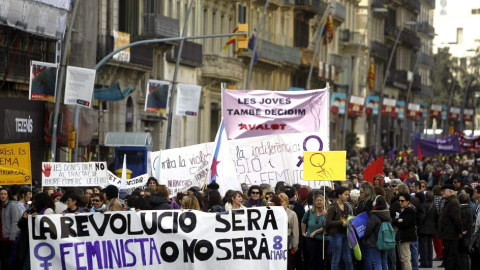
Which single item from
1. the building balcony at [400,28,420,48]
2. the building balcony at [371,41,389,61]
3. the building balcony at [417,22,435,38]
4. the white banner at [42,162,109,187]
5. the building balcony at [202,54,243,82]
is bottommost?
the white banner at [42,162,109,187]

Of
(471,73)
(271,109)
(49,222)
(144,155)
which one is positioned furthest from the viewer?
(471,73)

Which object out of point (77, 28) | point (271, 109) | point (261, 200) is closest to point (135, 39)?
point (77, 28)

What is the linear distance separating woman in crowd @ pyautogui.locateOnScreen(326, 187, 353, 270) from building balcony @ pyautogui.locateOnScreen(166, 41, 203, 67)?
34.2m

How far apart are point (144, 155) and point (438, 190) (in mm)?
17687

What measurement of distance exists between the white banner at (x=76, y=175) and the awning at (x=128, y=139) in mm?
16991

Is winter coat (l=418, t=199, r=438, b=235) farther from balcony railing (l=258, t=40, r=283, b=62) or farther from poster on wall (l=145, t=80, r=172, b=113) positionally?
balcony railing (l=258, t=40, r=283, b=62)

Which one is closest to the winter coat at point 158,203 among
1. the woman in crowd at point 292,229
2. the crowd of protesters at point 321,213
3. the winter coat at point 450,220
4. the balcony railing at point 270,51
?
the crowd of protesters at point 321,213

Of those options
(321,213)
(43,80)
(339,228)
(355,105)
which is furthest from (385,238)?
(355,105)

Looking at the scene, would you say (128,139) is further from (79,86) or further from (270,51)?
(270,51)

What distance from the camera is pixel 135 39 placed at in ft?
164

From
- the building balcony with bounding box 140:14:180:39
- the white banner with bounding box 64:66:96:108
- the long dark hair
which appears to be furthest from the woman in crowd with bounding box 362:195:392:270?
the building balcony with bounding box 140:14:180:39

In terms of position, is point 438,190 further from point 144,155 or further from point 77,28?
point 77,28

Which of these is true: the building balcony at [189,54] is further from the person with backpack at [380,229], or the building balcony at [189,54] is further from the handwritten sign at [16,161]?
the person with backpack at [380,229]

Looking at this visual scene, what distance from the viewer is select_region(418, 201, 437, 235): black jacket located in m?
23.9
